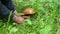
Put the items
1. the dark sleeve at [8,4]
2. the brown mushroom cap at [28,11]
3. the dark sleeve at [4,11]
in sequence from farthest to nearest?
the brown mushroom cap at [28,11] < the dark sleeve at [8,4] < the dark sleeve at [4,11]

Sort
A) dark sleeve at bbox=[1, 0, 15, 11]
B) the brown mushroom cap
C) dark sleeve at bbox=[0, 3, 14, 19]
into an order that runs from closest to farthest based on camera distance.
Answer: dark sleeve at bbox=[0, 3, 14, 19] < dark sleeve at bbox=[1, 0, 15, 11] < the brown mushroom cap

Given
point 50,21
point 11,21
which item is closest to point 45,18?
point 50,21

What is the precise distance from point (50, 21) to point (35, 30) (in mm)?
214

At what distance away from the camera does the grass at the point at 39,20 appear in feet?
7.10

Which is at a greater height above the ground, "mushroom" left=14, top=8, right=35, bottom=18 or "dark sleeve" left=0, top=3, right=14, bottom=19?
"dark sleeve" left=0, top=3, right=14, bottom=19

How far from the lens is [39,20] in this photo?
89.7 inches

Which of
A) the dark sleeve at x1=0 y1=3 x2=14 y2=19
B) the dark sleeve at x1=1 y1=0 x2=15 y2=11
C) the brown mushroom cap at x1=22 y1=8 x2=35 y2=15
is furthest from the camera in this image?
the brown mushroom cap at x1=22 y1=8 x2=35 y2=15

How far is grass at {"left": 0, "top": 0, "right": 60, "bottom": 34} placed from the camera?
2164 mm

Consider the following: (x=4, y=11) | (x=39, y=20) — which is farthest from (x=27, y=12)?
(x=4, y=11)

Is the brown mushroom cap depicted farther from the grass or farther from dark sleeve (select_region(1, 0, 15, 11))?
dark sleeve (select_region(1, 0, 15, 11))

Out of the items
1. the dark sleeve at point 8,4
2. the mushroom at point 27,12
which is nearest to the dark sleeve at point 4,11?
the dark sleeve at point 8,4

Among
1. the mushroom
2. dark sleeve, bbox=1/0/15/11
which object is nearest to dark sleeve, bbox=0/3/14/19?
dark sleeve, bbox=1/0/15/11

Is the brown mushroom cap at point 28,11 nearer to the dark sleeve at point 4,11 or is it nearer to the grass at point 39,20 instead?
the grass at point 39,20

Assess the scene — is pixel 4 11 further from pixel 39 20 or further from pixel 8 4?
pixel 39 20
